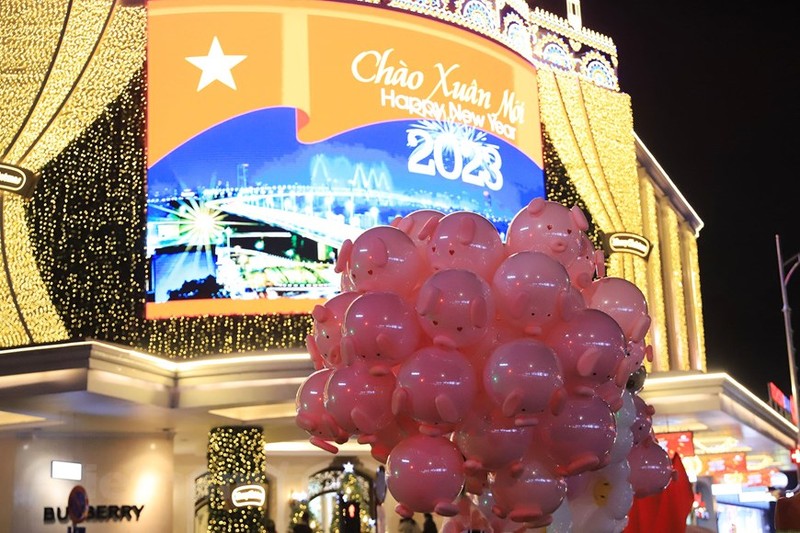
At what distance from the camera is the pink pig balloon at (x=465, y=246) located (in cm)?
648

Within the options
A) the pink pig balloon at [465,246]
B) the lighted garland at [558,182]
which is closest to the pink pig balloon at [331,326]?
the pink pig balloon at [465,246]

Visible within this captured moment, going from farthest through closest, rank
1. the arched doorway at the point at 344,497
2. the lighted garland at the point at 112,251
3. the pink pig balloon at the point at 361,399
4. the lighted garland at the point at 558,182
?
the arched doorway at the point at 344,497 → the lighted garland at the point at 558,182 → the lighted garland at the point at 112,251 → the pink pig balloon at the point at 361,399

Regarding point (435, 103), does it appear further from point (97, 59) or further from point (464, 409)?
point (464, 409)

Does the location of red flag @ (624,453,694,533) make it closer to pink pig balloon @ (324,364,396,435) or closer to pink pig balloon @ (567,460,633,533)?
pink pig balloon @ (567,460,633,533)

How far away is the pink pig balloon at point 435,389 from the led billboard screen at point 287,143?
1041 centimetres

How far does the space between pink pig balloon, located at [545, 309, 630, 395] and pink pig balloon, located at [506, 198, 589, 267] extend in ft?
1.98

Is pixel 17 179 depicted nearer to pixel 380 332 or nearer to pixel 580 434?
pixel 380 332

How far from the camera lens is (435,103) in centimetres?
1864

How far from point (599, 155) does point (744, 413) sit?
6.02 metres

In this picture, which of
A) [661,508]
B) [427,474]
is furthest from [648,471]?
[427,474]

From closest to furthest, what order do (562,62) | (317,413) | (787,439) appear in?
(317,413) < (562,62) < (787,439)

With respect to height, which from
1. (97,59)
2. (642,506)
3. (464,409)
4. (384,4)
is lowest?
(642,506)

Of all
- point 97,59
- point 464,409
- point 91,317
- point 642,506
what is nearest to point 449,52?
point 97,59

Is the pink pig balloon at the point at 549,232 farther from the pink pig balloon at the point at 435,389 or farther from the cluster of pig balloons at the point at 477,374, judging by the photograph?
the pink pig balloon at the point at 435,389
